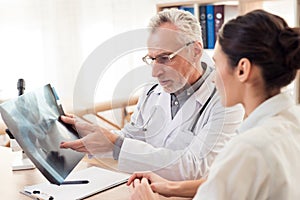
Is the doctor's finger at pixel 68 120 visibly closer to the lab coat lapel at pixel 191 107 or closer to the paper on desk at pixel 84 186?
the paper on desk at pixel 84 186

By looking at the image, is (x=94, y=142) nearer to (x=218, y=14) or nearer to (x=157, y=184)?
(x=157, y=184)

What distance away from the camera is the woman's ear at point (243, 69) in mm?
929

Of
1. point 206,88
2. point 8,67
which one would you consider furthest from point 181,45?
point 8,67

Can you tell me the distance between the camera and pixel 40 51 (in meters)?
3.33

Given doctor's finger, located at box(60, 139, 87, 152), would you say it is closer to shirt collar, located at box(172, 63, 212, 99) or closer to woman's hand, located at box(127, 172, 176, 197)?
A: woman's hand, located at box(127, 172, 176, 197)

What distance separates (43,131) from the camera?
4.46 feet

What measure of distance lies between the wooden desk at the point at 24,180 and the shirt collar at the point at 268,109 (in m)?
0.56

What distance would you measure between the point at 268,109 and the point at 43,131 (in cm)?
80

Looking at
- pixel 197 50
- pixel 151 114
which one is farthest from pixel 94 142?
pixel 197 50

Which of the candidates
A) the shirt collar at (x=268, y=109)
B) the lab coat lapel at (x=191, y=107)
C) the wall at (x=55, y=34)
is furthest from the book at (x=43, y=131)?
the wall at (x=55, y=34)

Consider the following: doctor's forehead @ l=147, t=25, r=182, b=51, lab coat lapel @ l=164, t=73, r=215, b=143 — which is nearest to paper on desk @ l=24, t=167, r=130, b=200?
lab coat lapel @ l=164, t=73, r=215, b=143

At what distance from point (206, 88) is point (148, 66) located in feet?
0.85

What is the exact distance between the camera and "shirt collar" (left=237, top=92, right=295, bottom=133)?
0.92m

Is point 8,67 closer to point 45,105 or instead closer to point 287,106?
point 45,105
